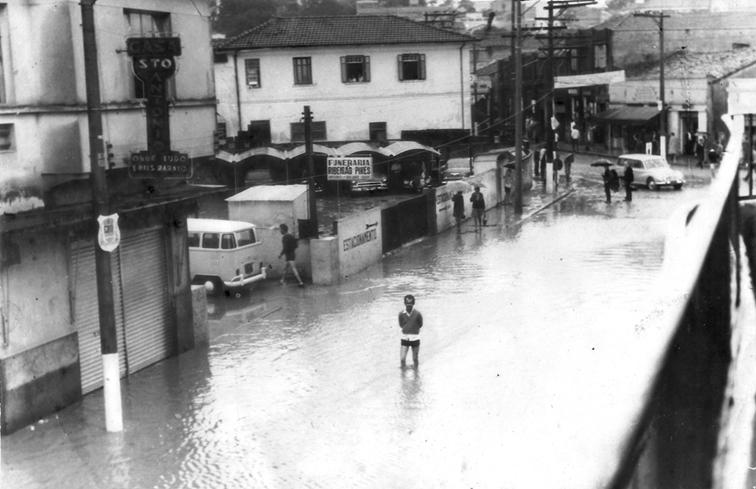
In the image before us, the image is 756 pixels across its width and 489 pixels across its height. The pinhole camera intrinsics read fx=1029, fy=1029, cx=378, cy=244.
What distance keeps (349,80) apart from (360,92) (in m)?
0.75

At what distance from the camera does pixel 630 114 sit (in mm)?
58250

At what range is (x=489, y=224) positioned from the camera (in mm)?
34781

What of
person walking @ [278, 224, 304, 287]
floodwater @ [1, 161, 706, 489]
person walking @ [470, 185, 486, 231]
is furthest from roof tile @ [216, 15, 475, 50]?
person walking @ [278, 224, 304, 287]

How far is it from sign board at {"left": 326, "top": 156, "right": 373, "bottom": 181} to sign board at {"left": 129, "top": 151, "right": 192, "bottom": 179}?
454 inches

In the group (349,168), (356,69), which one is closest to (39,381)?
(349,168)

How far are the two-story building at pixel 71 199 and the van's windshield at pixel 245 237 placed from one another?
601 centimetres

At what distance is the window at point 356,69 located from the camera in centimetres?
4747

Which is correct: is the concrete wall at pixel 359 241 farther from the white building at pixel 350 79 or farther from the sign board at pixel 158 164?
the white building at pixel 350 79

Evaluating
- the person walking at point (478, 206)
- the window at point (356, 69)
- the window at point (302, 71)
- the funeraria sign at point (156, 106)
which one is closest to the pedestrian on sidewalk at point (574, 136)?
the window at point (356, 69)

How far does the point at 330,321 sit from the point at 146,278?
15.2ft

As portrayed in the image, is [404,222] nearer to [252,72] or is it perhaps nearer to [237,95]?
[252,72]

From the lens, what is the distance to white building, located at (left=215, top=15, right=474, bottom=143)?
47438 millimetres

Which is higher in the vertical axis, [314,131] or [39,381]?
[314,131]

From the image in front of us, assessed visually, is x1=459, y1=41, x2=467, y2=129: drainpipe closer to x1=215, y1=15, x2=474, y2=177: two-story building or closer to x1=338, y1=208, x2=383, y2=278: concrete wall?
x1=215, y1=15, x2=474, y2=177: two-story building
